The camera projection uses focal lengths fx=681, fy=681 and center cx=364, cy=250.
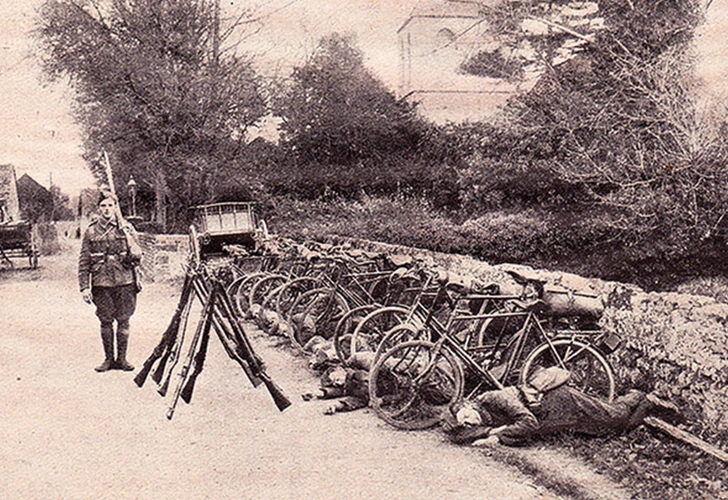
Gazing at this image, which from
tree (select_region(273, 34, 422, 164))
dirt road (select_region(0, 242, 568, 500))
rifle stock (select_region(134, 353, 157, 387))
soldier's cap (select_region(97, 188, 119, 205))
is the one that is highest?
tree (select_region(273, 34, 422, 164))

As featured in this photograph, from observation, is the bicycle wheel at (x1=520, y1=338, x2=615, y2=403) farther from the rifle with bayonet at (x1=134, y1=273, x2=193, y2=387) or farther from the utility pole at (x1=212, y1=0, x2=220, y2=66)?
the utility pole at (x1=212, y1=0, x2=220, y2=66)

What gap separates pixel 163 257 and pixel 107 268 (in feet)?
18.9

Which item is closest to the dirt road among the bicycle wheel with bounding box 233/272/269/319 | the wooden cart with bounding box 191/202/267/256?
the bicycle wheel with bounding box 233/272/269/319

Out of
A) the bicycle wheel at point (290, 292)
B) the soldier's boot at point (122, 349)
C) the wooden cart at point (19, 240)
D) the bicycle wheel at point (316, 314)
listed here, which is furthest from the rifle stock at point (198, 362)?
the wooden cart at point (19, 240)

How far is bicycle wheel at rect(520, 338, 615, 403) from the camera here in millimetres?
4773

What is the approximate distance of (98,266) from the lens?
511 centimetres

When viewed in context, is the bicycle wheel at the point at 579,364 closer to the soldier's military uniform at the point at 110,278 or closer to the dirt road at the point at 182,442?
the dirt road at the point at 182,442

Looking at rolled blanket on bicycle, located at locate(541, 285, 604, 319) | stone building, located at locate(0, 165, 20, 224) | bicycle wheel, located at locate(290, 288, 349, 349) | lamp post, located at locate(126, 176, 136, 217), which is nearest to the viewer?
rolled blanket on bicycle, located at locate(541, 285, 604, 319)

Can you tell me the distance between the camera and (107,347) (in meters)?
5.34

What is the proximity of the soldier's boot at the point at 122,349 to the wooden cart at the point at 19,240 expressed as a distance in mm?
4911

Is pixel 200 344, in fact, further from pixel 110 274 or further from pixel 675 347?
pixel 675 347

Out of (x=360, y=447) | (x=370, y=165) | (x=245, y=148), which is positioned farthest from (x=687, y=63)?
(x=360, y=447)

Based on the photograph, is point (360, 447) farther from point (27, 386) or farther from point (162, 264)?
point (162, 264)

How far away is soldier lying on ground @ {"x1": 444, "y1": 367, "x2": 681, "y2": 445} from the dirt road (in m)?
0.20
